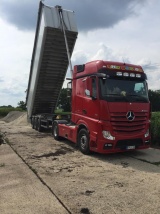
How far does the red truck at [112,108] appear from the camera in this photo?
7867 millimetres

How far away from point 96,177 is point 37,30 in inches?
330

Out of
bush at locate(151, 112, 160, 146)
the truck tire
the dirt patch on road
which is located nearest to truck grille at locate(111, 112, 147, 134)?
bush at locate(151, 112, 160, 146)

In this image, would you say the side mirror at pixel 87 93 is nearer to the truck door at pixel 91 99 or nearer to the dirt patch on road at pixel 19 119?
the truck door at pixel 91 99

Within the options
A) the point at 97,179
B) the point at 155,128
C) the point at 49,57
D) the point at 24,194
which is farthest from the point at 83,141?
the point at 49,57

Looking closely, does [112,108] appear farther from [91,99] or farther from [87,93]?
[87,93]

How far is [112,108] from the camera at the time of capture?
7828mm

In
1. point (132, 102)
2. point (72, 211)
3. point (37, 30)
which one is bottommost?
point (72, 211)

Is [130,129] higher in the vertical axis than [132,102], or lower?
lower

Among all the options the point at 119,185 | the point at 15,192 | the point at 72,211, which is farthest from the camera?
the point at 119,185

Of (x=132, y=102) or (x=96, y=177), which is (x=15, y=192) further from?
(x=132, y=102)

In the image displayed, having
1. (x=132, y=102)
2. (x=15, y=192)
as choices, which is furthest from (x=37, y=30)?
(x=15, y=192)

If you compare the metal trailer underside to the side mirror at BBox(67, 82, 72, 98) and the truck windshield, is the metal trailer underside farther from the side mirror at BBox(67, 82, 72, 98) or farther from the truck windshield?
the truck windshield

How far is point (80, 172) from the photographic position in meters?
6.59

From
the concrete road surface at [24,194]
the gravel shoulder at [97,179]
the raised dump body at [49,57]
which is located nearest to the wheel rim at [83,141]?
the gravel shoulder at [97,179]
